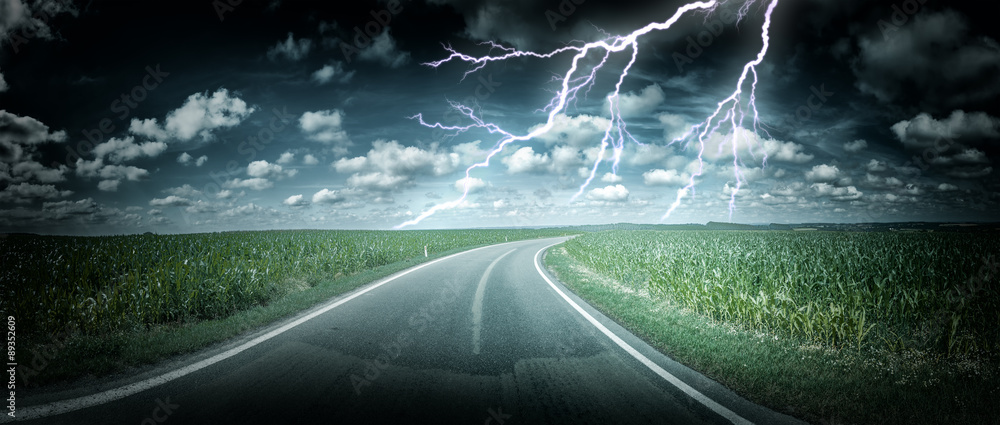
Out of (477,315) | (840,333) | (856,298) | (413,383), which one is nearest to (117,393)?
(413,383)

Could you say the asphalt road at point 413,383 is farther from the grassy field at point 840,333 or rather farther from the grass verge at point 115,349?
the grassy field at point 840,333

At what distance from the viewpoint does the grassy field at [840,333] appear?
3.78 m

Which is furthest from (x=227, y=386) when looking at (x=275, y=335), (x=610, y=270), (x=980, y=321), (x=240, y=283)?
(x=610, y=270)

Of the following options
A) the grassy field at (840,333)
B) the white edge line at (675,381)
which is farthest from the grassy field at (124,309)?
the grassy field at (840,333)

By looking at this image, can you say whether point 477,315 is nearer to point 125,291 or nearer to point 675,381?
point 675,381

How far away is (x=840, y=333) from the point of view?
6.06m

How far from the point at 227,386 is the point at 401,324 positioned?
3.03 metres

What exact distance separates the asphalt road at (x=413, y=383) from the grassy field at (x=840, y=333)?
0.73m

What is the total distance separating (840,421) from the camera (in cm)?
337

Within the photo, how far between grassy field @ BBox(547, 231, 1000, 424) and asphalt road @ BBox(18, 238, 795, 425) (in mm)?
735

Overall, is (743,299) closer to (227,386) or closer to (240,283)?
(227,386)

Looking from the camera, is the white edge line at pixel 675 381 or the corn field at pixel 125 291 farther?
the corn field at pixel 125 291

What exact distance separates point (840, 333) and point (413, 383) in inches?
273

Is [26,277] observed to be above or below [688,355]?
above
